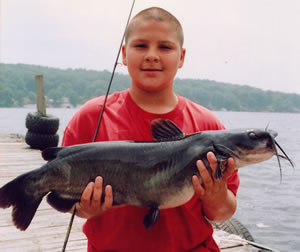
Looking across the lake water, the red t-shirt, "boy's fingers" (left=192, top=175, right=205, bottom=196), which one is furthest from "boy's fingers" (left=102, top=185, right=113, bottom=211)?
the lake water

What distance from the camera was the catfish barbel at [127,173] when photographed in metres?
1.99

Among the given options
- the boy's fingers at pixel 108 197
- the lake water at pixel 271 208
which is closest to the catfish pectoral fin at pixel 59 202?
the boy's fingers at pixel 108 197

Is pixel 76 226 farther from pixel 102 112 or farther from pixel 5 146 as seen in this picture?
pixel 5 146

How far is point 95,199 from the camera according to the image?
2039 mm

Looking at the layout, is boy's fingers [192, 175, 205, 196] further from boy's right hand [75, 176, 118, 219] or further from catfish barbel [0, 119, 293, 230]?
boy's right hand [75, 176, 118, 219]

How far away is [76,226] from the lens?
4629mm

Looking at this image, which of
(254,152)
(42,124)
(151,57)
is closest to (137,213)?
(254,152)

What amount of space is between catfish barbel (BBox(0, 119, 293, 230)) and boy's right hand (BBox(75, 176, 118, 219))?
30 mm

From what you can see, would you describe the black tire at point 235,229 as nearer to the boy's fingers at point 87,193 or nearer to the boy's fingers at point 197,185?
the boy's fingers at point 197,185

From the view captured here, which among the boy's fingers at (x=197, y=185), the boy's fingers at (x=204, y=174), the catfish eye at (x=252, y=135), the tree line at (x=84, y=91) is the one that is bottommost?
the tree line at (x=84, y=91)

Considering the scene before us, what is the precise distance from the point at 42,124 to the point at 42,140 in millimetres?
514

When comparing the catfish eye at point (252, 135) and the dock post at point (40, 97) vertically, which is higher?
the catfish eye at point (252, 135)

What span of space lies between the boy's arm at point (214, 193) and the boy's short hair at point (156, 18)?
1024mm

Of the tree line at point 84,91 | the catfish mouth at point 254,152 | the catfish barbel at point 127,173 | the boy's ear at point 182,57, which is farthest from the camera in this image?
the tree line at point 84,91
